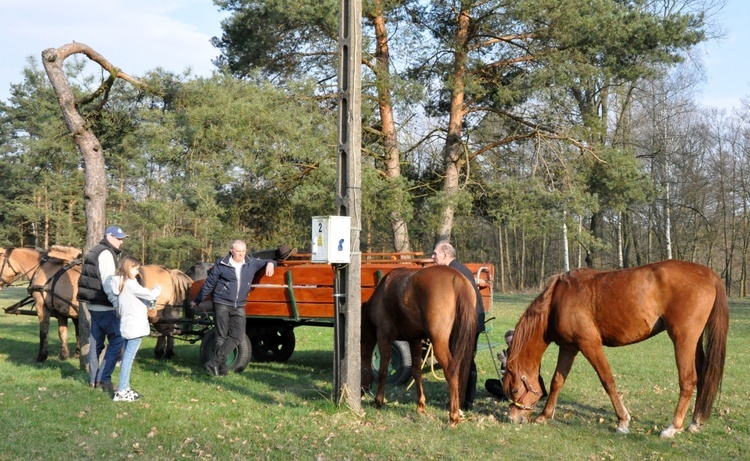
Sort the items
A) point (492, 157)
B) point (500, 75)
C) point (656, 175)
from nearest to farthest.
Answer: point (500, 75) → point (492, 157) → point (656, 175)

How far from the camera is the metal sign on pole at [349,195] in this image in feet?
24.3

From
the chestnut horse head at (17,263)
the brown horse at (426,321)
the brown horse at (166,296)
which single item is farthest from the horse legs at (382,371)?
the chestnut horse head at (17,263)

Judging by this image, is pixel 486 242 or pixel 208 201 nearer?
pixel 208 201

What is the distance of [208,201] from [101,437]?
1256cm

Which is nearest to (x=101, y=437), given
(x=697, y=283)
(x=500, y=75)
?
(x=697, y=283)

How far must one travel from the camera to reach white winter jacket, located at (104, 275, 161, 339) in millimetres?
7957

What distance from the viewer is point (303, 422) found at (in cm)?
689

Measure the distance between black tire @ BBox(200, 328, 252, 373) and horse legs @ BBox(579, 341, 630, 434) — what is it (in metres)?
4.69

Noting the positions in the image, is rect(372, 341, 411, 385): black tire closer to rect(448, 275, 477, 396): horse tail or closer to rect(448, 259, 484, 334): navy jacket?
rect(448, 259, 484, 334): navy jacket

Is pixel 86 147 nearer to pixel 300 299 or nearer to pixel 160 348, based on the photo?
pixel 160 348

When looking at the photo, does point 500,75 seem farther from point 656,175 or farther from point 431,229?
point 656,175

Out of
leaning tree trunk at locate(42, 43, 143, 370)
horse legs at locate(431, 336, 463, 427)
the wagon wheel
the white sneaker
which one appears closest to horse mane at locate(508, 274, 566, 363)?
horse legs at locate(431, 336, 463, 427)

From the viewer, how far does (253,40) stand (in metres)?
18.3

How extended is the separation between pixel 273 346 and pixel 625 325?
6.26m
